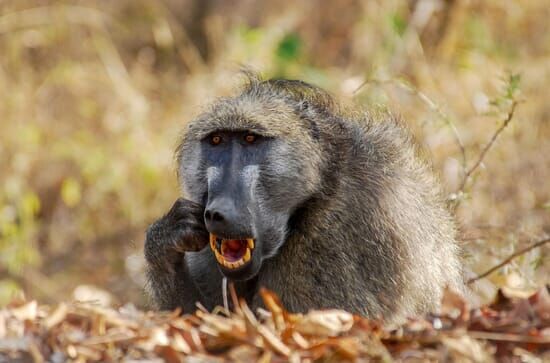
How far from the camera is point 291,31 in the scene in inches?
458

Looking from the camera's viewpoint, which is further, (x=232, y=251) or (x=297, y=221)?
(x=297, y=221)

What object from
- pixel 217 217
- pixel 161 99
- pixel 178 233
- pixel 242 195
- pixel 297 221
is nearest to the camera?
pixel 217 217

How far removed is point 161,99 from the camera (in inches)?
440

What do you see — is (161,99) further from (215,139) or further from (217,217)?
(217,217)

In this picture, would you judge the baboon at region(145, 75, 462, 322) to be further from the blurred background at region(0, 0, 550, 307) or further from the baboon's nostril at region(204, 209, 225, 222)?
the blurred background at region(0, 0, 550, 307)

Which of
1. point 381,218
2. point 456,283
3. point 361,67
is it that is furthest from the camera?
point 361,67

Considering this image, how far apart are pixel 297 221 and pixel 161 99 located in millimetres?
7287

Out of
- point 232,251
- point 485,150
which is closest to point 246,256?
→ point 232,251

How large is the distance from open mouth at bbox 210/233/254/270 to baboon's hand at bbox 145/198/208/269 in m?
0.19

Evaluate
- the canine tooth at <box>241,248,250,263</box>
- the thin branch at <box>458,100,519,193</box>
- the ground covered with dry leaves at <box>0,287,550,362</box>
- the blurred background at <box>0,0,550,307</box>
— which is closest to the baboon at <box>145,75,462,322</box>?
the canine tooth at <box>241,248,250,263</box>

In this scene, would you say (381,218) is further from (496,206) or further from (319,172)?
(496,206)

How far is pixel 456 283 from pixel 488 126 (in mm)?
4918

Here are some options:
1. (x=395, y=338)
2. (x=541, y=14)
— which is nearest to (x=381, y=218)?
(x=395, y=338)

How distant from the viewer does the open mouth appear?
378 centimetres
